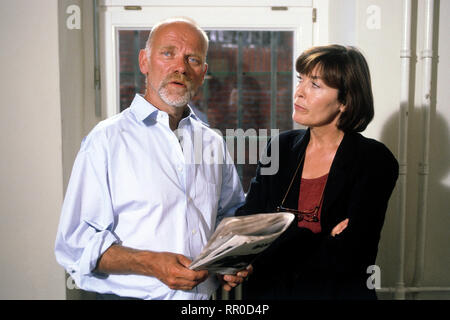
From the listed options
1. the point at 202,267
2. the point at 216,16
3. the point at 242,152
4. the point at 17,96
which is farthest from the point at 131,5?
the point at 202,267

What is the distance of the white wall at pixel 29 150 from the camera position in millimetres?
1611

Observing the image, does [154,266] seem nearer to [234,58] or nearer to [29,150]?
[29,150]

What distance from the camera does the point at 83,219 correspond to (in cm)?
112

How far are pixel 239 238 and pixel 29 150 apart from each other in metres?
1.15

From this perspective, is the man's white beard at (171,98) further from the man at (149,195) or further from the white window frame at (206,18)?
the white window frame at (206,18)

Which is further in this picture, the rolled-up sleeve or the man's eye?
the man's eye

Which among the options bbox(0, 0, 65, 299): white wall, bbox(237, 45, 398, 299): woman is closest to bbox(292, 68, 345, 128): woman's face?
bbox(237, 45, 398, 299): woman

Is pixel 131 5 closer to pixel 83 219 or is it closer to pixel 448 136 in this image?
pixel 83 219

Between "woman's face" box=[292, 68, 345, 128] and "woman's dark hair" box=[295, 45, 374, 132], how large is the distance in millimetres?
15

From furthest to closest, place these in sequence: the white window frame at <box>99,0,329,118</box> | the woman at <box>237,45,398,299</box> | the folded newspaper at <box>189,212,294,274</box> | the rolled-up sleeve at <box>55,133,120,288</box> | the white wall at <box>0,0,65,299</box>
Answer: the white window frame at <box>99,0,329,118</box>
the white wall at <box>0,0,65,299</box>
the woman at <box>237,45,398,299</box>
the rolled-up sleeve at <box>55,133,120,288</box>
the folded newspaper at <box>189,212,294,274</box>

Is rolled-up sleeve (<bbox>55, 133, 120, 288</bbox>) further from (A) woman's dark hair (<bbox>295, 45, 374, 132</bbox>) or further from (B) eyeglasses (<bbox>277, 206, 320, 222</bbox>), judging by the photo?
(A) woman's dark hair (<bbox>295, 45, 374, 132</bbox>)

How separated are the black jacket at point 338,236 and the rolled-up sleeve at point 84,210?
0.51m

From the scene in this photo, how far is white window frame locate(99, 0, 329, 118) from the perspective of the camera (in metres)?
1.94

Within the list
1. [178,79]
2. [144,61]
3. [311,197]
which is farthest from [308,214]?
[144,61]
